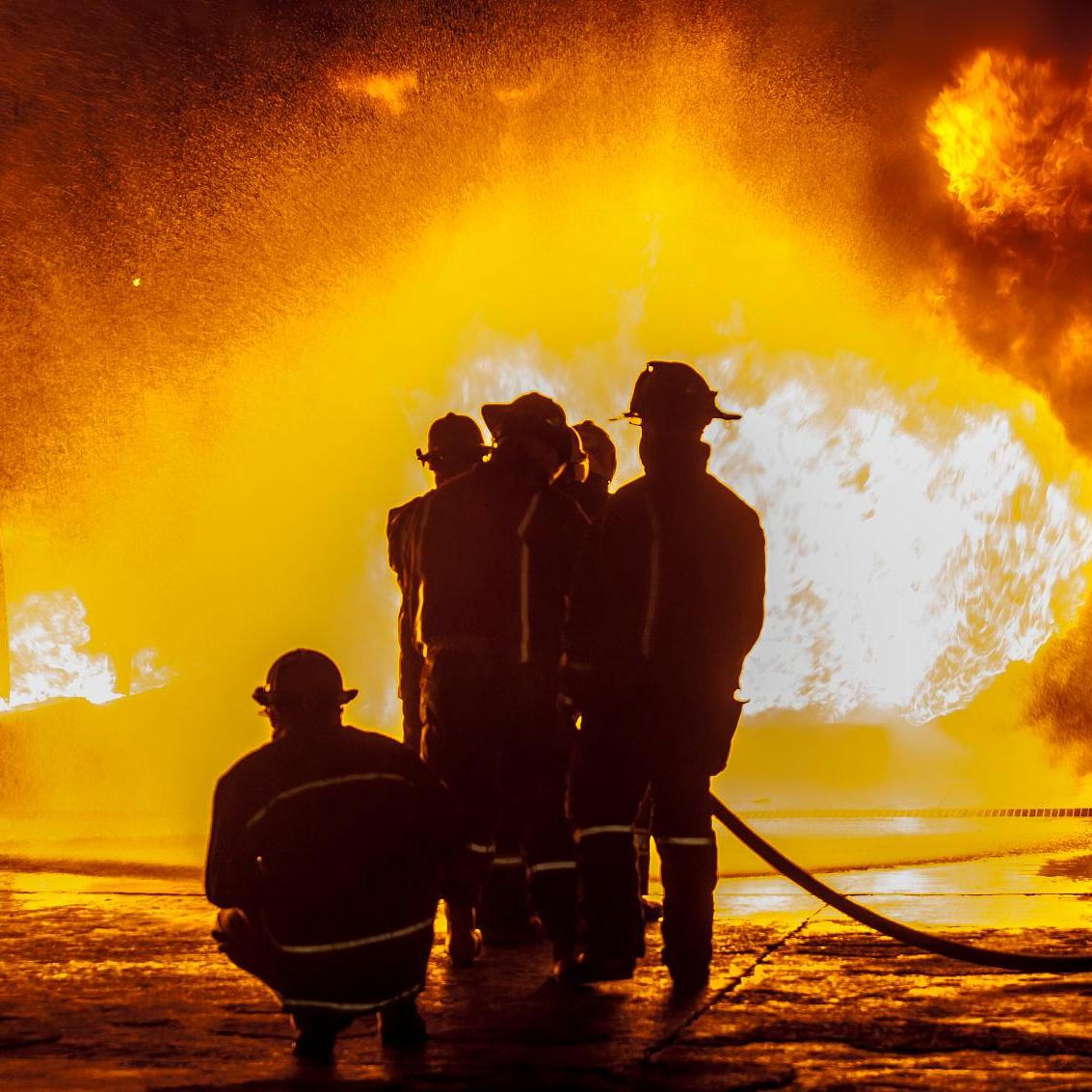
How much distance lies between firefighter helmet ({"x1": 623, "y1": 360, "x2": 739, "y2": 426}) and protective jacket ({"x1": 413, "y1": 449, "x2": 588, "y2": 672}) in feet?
1.78

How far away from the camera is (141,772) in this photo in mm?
17125

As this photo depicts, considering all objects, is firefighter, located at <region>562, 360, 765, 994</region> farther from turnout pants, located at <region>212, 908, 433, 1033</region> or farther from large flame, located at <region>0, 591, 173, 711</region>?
large flame, located at <region>0, 591, 173, 711</region>

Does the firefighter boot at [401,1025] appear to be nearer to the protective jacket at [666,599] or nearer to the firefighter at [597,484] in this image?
the protective jacket at [666,599]

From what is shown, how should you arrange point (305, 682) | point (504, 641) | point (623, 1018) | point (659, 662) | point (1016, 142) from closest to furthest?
point (305, 682) → point (623, 1018) → point (659, 662) → point (504, 641) → point (1016, 142)

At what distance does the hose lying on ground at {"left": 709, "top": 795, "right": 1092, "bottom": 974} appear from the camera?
4801 mm

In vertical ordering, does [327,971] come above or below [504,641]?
below

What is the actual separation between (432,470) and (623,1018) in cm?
267

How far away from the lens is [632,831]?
498 centimetres

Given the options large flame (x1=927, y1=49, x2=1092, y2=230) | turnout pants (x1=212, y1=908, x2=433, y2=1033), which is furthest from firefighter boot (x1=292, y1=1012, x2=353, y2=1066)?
large flame (x1=927, y1=49, x2=1092, y2=230)

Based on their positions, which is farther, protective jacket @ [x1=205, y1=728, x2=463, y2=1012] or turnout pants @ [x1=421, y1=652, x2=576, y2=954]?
turnout pants @ [x1=421, y1=652, x2=576, y2=954]

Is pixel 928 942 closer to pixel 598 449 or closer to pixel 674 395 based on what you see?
pixel 674 395

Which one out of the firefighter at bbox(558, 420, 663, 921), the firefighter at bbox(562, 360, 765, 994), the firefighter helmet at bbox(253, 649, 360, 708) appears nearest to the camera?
the firefighter helmet at bbox(253, 649, 360, 708)

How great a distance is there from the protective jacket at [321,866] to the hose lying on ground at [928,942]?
4.64ft

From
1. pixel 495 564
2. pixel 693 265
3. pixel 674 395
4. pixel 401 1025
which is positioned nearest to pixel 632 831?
pixel 495 564
